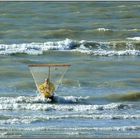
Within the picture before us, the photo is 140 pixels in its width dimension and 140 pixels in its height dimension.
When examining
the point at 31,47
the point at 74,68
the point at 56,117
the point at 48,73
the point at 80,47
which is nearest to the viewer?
the point at 56,117

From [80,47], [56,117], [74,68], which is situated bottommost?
[56,117]

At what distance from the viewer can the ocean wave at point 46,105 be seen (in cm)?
1102

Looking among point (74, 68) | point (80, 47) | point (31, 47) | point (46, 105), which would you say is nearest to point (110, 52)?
point (80, 47)

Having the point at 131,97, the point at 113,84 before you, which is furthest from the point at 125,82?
the point at 131,97

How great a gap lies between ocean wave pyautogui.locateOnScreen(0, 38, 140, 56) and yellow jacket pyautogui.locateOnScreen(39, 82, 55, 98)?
4043 mm

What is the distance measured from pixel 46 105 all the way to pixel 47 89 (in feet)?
1.60

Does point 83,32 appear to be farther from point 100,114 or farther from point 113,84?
point 100,114

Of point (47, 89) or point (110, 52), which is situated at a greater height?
point (110, 52)

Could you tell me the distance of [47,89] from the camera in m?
11.6

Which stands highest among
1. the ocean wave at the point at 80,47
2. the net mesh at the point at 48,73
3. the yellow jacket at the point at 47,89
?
the ocean wave at the point at 80,47

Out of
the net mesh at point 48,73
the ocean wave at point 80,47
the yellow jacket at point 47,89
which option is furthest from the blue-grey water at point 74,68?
the net mesh at point 48,73

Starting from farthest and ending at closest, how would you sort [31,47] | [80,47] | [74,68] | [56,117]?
[80,47] < [31,47] < [74,68] < [56,117]

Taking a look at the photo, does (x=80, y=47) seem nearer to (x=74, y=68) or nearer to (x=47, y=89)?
(x=74, y=68)

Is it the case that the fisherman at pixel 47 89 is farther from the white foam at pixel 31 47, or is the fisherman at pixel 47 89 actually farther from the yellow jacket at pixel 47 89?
the white foam at pixel 31 47
